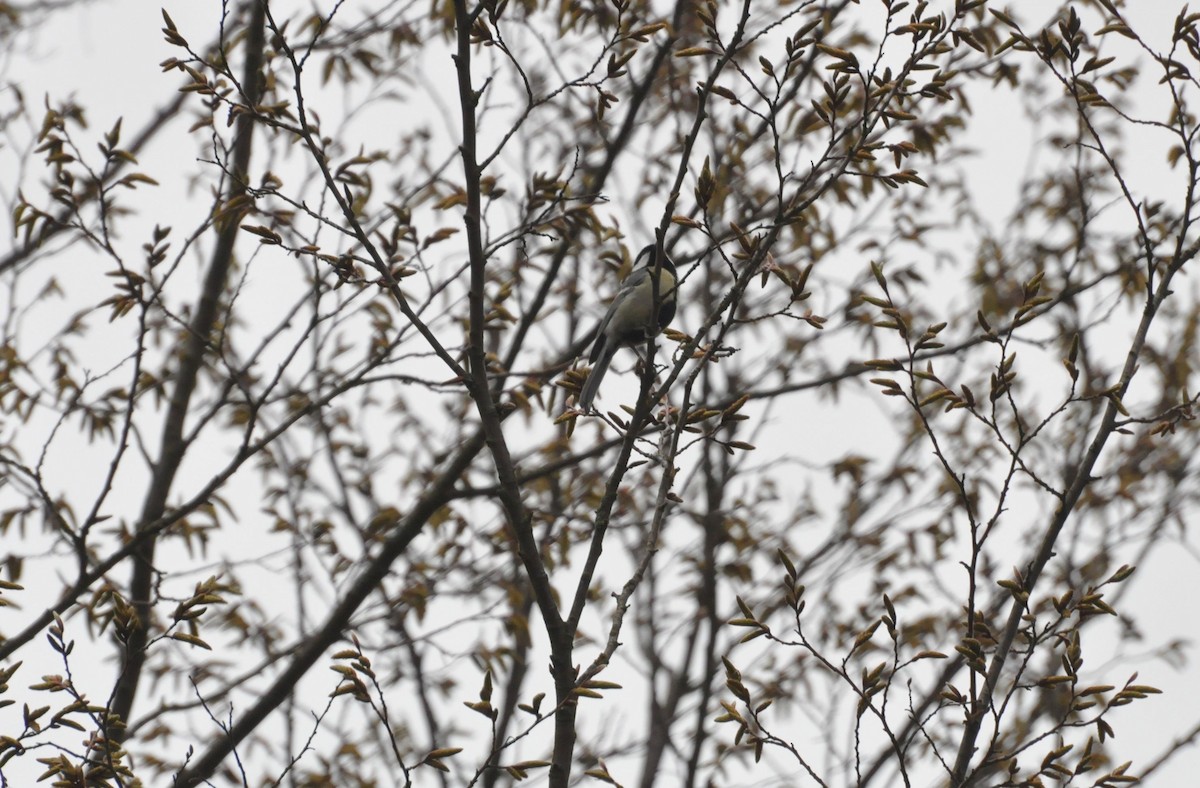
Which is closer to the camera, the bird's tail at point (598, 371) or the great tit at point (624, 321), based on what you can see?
the bird's tail at point (598, 371)

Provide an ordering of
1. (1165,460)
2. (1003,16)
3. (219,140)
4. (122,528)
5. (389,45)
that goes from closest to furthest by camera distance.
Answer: (1003,16)
(219,140)
(122,528)
(389,45)
(1165,460)

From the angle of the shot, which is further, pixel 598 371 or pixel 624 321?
pixel 624 321

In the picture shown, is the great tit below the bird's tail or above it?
above

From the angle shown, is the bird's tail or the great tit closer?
the bird's tail

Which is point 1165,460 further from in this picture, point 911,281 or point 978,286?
point 911,281

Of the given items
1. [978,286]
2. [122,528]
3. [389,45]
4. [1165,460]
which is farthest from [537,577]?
[1165,460]

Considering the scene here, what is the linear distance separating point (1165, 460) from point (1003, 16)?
4304 mm

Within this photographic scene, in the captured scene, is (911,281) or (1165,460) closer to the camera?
(911,281)

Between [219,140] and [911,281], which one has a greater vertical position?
[911,281]

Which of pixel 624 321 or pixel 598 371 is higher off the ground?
pixel 624 321

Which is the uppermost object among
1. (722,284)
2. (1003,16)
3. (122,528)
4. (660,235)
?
(722,284)

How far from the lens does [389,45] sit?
584 cm

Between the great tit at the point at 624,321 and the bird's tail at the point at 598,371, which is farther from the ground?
the great tit at the point at 624,321

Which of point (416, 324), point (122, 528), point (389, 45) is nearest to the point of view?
point (416, 324)
